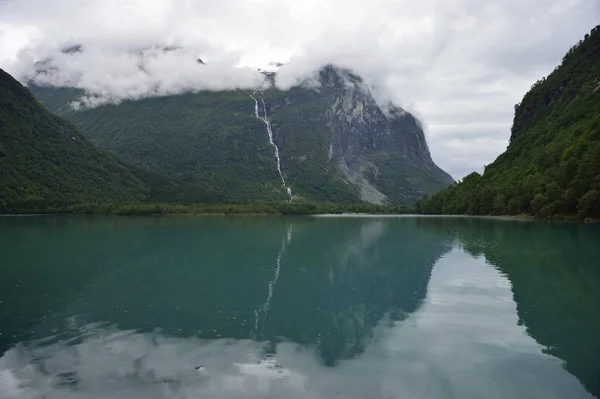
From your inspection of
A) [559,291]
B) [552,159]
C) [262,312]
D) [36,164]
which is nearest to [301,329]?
[262,312]

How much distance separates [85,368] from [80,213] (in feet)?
511

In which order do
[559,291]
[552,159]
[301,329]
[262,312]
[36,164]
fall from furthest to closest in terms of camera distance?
[36,164]
[552,159]
[559,291]
[262,312]
[301,329]

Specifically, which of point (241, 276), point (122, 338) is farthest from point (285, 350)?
point (241, 276)

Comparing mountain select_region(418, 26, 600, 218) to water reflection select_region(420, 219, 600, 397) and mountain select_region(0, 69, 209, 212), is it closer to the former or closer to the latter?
water reflection select_region(420, 219, 600, 397)

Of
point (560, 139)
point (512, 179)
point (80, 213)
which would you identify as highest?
point (560, 139)

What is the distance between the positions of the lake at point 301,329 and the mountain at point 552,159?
1733 inches

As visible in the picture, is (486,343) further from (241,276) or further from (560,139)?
(560,139)

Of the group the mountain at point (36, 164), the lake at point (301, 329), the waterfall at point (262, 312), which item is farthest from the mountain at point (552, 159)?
the mountain at point (36, 164)

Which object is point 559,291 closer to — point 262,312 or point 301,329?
point 301,329

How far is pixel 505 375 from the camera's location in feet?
44.2

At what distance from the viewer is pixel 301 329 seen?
17984 millimetres

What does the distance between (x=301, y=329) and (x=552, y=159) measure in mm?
85134

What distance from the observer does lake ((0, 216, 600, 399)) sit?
12875mm

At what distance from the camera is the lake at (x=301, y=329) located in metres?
12.9
